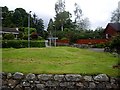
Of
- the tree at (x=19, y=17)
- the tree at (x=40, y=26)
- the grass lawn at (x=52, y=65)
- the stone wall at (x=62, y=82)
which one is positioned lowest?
the stone wall at (x=62, y=82)

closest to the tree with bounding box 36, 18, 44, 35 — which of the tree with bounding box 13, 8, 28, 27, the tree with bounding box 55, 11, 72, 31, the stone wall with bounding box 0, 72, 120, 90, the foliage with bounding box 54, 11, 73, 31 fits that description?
the tree with bounding box 13, 8, 28, 27

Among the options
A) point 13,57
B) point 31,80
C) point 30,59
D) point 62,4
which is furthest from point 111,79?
point 62,4

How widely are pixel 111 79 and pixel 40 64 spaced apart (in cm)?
257

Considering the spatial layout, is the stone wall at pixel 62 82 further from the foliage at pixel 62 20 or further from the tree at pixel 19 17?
the tree at pixel 19 17

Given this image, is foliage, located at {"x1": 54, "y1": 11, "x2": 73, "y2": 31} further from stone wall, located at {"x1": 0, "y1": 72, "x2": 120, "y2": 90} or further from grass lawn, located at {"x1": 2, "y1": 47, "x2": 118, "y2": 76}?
stone wall, located at {"x1": 0, "y1": 72, "x2": 120, "y2": 90}

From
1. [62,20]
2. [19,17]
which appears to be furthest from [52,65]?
[19,17]

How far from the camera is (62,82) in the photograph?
668 centimetres

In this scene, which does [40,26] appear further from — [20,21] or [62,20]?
[62,20]

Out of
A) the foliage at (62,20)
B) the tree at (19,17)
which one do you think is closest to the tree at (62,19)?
the foliage at (62,20)

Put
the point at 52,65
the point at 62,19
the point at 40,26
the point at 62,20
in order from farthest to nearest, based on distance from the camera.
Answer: the point at 40,26, the point at 62,20, the point at 62,19, the point at 52,65

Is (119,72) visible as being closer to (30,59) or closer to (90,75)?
(90,75)

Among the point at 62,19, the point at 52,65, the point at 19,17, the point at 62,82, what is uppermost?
the point at 19,17

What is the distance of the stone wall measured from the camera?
664 centimetres

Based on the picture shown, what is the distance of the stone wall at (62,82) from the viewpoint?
6641mm
